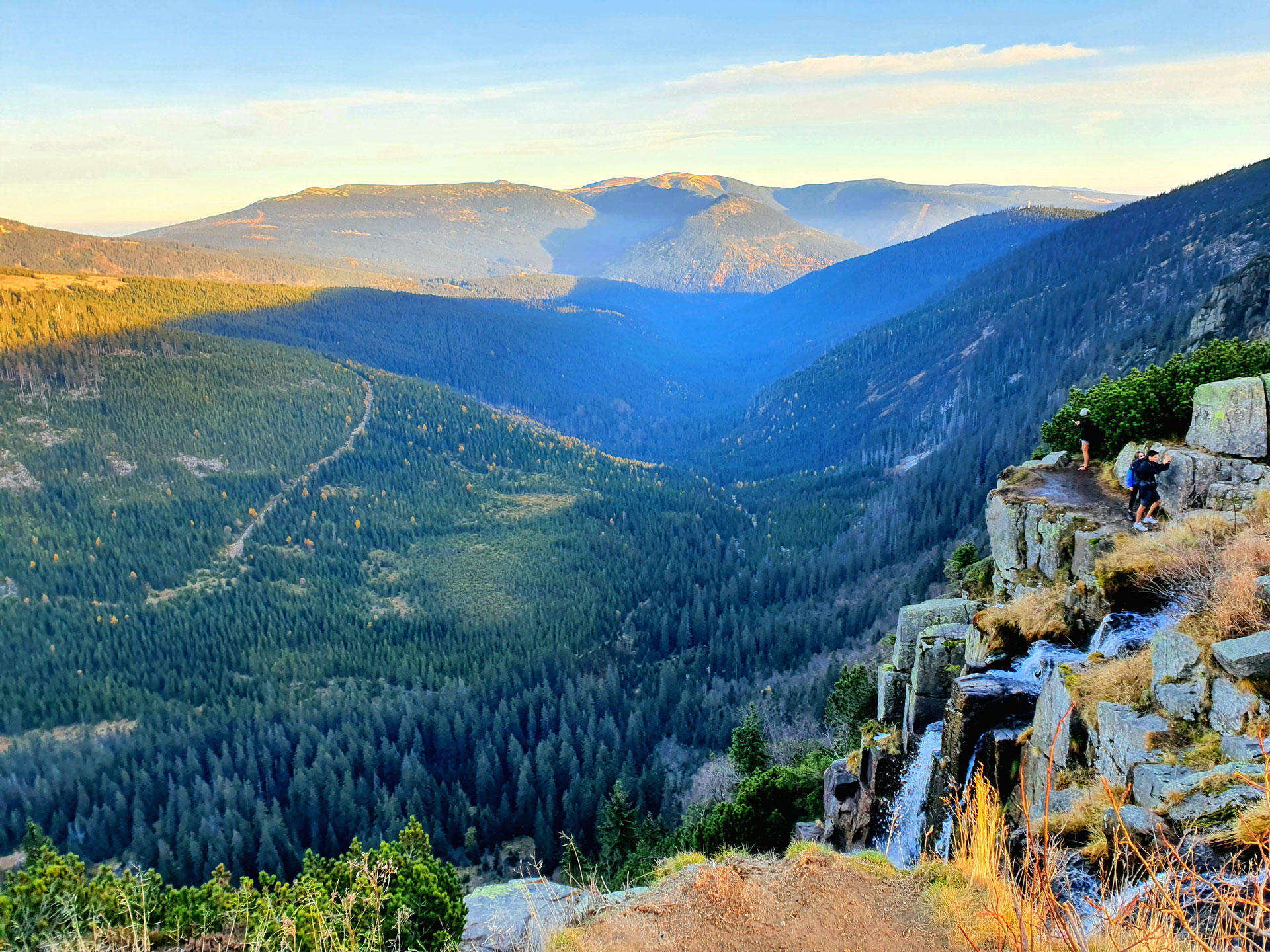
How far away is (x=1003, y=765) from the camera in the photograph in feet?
61.5

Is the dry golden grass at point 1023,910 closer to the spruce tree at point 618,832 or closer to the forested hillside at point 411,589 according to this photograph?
the spruce tree at point 618,832

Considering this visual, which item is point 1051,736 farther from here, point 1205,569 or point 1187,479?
point 1187,479

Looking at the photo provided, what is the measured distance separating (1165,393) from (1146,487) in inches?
350

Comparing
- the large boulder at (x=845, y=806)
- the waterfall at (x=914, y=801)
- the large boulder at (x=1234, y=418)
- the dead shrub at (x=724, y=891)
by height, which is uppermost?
the large boulder at (x=1234, y=418)

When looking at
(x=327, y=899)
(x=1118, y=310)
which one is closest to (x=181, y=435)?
(x=327, y=899)

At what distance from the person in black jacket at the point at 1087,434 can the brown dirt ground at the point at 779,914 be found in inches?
1009

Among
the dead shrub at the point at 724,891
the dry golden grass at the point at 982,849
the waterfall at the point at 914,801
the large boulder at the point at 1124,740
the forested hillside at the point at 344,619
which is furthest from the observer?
the forested hillside at the point at 344,619

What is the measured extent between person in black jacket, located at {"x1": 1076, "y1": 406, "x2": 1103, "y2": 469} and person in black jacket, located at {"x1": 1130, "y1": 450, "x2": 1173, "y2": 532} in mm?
7132

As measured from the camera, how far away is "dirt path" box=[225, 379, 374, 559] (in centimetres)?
14850

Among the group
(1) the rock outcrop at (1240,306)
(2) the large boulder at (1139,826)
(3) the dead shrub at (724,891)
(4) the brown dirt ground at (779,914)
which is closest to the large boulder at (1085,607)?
(2) the large boulder at (1139,826)

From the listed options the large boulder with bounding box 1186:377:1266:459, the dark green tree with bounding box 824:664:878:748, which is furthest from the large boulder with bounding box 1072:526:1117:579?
the dark green tree with bounding box 824:664:878:748

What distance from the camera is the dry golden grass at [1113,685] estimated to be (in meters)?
16.1

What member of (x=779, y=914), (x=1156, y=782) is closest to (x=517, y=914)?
(x=779, y=914)

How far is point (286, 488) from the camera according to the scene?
6732 inches
